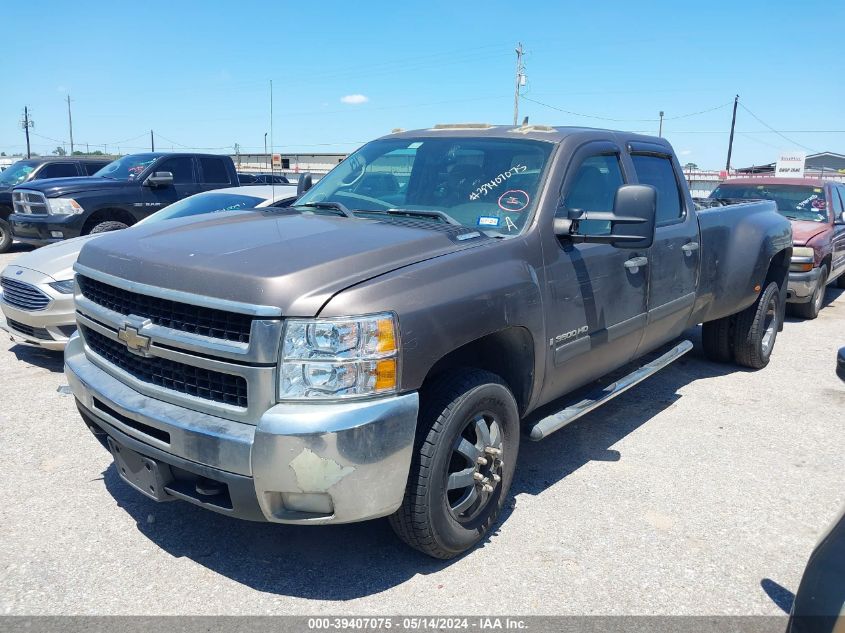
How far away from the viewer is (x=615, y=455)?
13.8ft

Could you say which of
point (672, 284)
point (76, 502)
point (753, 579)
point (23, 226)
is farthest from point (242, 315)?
point (23, 226)

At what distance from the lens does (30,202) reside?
33.7 feet

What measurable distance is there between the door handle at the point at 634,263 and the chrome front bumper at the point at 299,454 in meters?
2.01

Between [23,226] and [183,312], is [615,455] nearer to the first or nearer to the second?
[183,312]

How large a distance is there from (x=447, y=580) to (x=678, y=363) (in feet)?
14.2

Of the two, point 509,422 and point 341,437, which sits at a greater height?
point 341,437

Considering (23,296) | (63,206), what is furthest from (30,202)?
(23,296)

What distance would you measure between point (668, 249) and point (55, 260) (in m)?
4.96

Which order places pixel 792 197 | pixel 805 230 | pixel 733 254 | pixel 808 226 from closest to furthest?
pixel 733 254
pixel 805 230
pixel 808 226
pixel 792 197

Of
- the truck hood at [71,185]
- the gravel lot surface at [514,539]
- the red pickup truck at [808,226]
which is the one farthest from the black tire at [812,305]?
the truck hood at [71,185]

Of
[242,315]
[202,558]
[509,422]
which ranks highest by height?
[242,315]

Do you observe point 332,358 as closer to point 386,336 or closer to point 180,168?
point 386,336

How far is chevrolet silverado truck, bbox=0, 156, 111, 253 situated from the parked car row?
11.5 meters

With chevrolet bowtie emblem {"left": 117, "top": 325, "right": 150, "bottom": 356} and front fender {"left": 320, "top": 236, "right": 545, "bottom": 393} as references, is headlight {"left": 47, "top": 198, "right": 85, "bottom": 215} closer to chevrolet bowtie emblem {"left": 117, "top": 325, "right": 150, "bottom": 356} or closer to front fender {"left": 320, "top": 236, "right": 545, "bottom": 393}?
chevrolet bowtie emblem {"left": 117, "top": 325, "right": 150, "bottom": 356}
